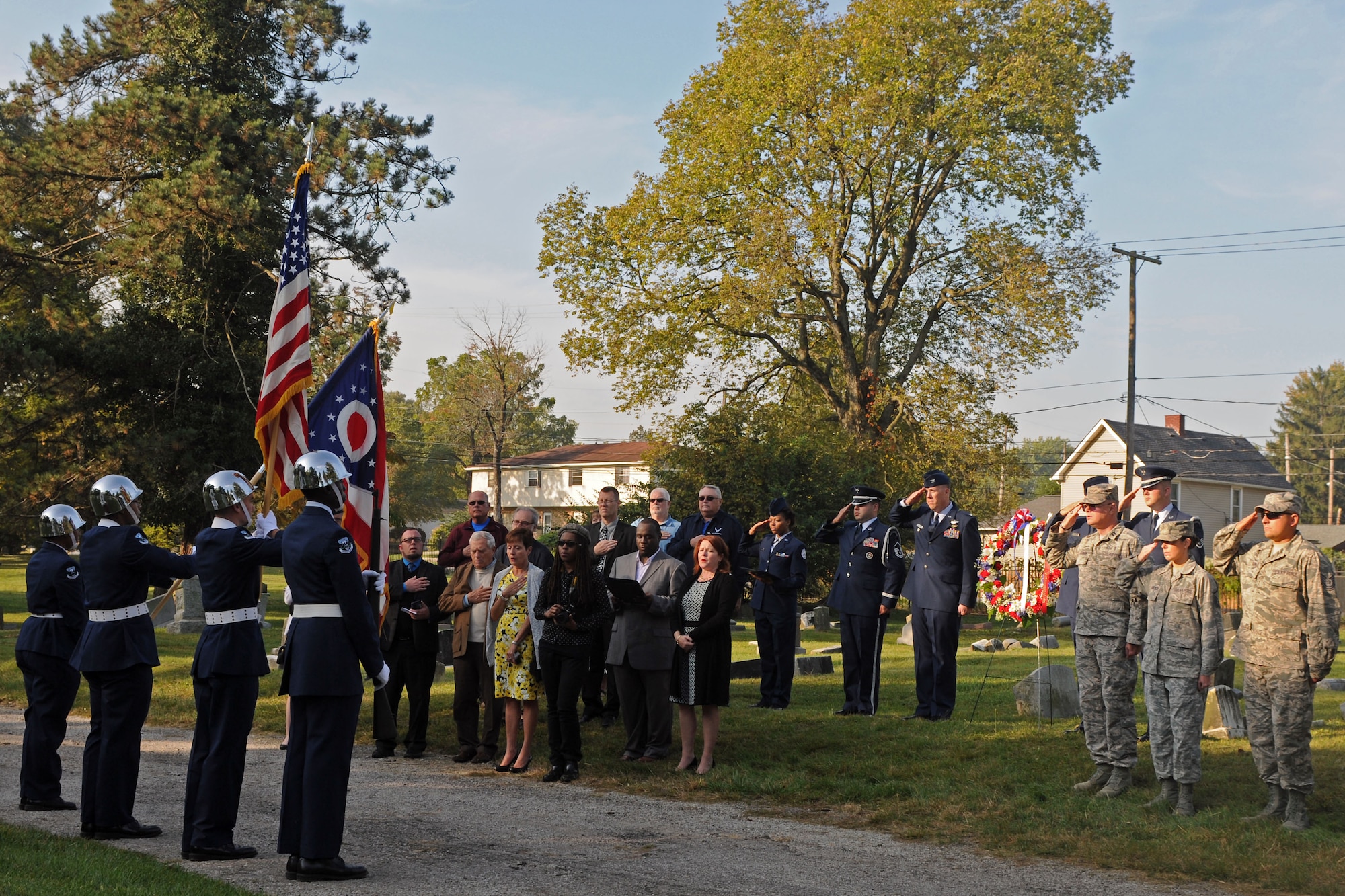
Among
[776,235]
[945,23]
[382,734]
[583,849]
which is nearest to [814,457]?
[776,235]

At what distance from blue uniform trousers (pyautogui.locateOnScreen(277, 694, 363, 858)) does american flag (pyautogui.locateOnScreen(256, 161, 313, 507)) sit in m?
3.26

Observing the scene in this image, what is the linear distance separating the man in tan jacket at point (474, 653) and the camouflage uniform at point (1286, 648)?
6.17 m

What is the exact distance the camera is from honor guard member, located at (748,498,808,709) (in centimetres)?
1288

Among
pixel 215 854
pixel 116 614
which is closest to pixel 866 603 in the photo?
pixel 215 854

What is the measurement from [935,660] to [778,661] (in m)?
1.82

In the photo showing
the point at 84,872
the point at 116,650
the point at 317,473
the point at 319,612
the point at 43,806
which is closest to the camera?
the point at 84,872

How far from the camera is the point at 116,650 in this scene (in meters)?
7.91

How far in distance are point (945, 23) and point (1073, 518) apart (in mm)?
25737

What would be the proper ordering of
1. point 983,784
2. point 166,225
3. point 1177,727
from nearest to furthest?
point 1177,727 → point 983,784 → point 166,225

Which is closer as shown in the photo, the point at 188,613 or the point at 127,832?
the point at 127,832

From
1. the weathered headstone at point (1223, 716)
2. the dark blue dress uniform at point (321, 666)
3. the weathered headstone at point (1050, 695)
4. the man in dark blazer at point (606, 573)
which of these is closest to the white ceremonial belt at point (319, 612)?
the dark blue dress uniform at point (321, 666)

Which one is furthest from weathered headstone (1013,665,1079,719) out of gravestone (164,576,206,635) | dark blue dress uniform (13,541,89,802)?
gravestone (164,576,206,635)

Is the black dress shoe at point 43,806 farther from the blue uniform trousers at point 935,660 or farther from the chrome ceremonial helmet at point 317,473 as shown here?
the blue uniform trousers at point 935,660

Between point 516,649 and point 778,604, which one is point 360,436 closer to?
point 516,649
